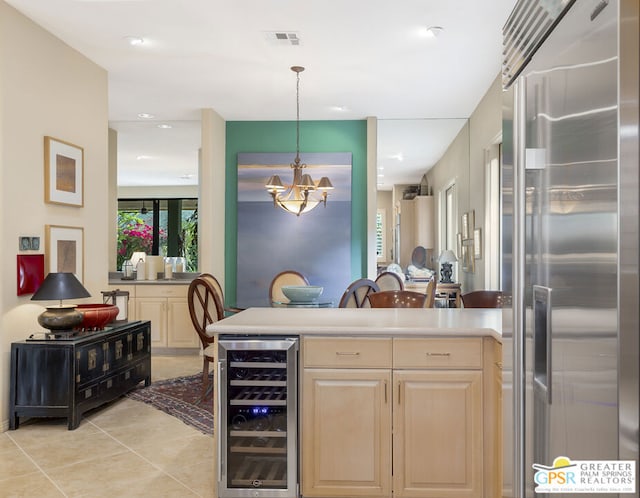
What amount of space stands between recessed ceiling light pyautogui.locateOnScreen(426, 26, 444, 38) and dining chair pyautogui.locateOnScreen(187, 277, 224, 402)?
96.1 inches

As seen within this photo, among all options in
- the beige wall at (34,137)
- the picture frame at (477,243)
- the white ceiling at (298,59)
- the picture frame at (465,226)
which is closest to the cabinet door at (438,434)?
the white ceiling at (298,59)

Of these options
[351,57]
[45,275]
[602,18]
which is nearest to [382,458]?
[602,18]

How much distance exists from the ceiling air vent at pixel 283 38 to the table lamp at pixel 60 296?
86.9 inches

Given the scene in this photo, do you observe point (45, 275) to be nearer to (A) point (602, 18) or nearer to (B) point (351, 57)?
(B) point (351, 57)

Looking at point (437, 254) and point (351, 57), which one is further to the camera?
point (437, 254)

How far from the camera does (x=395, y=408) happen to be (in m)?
2.41

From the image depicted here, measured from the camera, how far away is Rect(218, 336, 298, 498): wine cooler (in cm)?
245

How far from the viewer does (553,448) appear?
110cm

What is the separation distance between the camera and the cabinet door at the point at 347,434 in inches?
95.0

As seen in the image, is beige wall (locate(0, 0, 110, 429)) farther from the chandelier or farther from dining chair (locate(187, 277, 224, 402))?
the chandelier

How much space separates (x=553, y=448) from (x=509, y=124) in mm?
722

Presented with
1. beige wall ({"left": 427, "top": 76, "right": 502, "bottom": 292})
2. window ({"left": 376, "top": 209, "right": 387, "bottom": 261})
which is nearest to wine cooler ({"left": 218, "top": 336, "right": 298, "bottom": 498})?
beige wall ({"left": 427, "top": 76, "right": 502, "bottom": 292})

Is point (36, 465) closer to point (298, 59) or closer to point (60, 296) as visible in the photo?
point (60, 296)

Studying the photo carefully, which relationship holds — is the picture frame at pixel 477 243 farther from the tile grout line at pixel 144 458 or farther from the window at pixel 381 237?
the tile grout line at pixel 144 458
